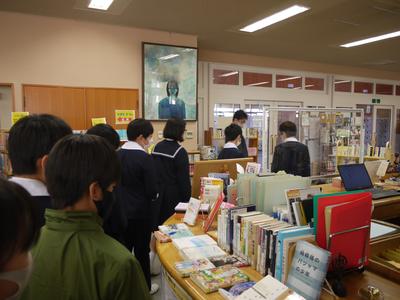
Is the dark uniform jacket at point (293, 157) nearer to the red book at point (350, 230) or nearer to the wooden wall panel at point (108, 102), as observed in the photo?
the red book at point (350, 230)

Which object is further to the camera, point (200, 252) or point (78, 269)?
point (200, 252)

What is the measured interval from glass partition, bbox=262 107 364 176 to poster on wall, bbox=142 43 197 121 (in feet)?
8.24

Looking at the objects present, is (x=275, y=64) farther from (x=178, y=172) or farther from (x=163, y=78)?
(x=178, y=172)

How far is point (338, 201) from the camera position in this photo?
1.51m

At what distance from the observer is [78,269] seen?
911mm

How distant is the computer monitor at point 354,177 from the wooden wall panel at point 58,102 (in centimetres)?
393

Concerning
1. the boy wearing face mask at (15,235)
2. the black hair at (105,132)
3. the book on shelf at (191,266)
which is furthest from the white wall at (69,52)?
the boy wearing face mask at (15,235)

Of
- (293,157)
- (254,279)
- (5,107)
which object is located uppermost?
(5,107)

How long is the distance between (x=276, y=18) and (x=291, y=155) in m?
2.42

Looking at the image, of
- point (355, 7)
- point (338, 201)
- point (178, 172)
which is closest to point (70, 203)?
point (338, 201)

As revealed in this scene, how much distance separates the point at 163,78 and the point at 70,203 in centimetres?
483

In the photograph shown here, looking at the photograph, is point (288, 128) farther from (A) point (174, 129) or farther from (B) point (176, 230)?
(B) point (176, 230)

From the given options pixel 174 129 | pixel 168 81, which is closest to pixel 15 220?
pixel 174 129

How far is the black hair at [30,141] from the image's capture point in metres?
1.34
